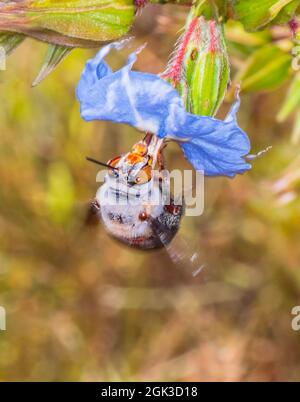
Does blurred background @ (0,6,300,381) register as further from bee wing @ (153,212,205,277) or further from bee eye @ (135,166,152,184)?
bee eye @ (135,166,152,184)

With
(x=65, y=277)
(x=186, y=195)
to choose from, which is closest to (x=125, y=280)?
(x=65, y=277)

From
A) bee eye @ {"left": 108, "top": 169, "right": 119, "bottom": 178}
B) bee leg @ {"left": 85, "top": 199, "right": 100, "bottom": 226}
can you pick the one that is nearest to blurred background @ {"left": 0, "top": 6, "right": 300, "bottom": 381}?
bee leg @ {"left": 85, "top": 199, "right": 100, "bottom": 226}

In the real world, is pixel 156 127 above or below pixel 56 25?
below

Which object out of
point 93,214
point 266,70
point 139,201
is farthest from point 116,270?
point 139,201

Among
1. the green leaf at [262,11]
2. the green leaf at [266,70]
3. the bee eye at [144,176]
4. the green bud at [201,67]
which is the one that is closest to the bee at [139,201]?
the bee eye at [144,176]

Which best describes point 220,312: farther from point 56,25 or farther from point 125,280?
point 56,25

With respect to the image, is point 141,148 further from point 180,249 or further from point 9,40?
point 9,40
